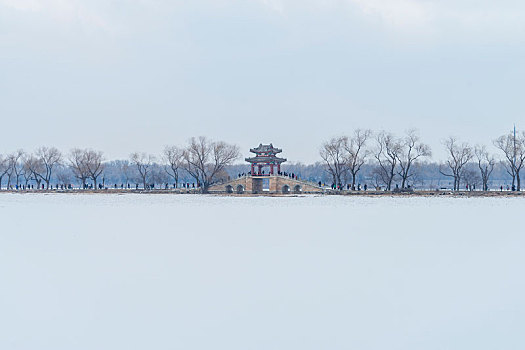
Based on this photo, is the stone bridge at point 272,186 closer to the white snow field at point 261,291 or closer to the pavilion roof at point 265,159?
the pavilion roof at point 265,159

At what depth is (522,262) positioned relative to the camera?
1383 cm

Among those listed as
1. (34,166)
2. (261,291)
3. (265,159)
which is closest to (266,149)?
(265,159)

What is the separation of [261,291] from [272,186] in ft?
161

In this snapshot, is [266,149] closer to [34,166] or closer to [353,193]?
[353,193]

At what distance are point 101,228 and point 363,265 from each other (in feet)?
36.1

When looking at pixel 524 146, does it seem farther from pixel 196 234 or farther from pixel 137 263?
pixel 137 263

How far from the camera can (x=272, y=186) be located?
59875 mm

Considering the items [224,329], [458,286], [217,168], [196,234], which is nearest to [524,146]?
[217,168]

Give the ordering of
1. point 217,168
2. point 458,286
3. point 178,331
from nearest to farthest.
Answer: point 178,331 → point 458,286 → point 217,168

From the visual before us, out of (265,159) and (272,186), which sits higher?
(265,159)

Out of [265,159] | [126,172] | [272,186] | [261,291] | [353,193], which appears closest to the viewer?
[261,291]

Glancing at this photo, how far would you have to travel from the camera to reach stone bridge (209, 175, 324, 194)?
59.8 m

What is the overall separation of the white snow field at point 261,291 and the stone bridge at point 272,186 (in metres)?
40.3

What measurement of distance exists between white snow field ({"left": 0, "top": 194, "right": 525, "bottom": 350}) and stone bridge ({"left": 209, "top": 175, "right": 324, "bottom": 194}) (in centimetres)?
4030
